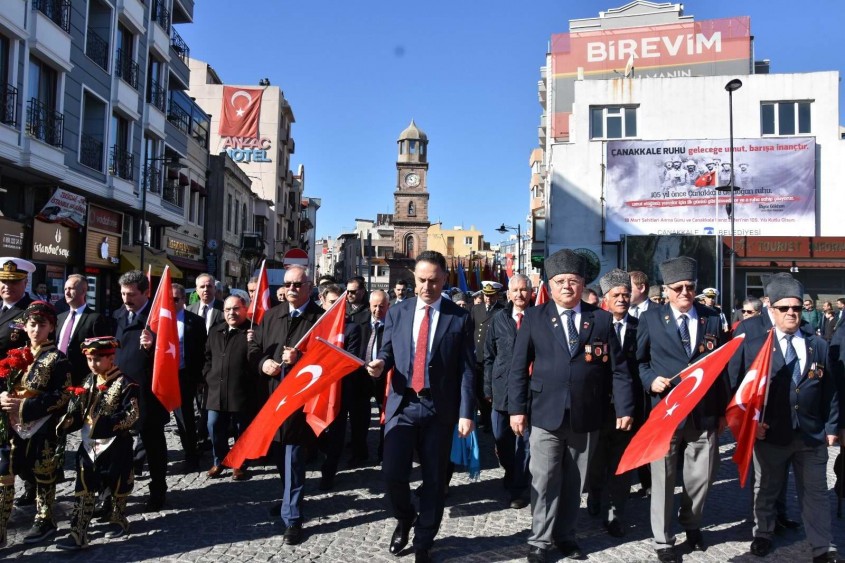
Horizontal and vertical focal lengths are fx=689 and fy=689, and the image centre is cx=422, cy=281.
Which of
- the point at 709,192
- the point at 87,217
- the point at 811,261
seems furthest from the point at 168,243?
the point at 811,261

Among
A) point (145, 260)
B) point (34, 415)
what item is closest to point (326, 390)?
point (34, 415)

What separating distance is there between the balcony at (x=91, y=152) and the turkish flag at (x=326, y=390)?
666 inches

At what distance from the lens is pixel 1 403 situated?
4828 mm

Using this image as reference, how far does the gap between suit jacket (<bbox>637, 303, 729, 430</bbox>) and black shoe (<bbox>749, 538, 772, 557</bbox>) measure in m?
0.92

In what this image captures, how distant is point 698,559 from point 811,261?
2777cm

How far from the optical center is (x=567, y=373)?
4.77m

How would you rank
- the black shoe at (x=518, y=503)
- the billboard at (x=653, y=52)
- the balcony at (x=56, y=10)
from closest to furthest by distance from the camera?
1. the black shoe at (x=518, y=503)
2. the balcony at (x=56, y=10)
3. the billboard at (x=653, y=52)

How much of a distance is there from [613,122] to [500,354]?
26363mm

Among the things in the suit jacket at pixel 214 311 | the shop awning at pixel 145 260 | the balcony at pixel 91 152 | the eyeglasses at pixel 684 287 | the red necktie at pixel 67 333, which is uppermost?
the balcony at pixel 91 152

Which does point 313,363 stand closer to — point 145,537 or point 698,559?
point 145,537

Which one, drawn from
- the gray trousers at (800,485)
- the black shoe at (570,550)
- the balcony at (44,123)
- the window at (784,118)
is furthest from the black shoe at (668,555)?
the window at (784,118)

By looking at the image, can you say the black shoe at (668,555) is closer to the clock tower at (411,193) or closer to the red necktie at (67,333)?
the red necktie at (67,333)

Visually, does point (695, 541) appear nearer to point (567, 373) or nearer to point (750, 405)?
point (750, 405)

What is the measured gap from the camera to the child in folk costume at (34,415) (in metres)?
4.88
